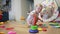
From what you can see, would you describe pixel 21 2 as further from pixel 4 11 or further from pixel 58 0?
pixel 58 0

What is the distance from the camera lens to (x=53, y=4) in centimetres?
137

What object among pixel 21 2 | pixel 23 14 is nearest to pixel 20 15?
pixel 23 14

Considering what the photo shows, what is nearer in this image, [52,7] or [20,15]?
[52,7]

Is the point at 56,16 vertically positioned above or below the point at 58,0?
below

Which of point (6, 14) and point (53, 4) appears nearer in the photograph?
point (53, 4)

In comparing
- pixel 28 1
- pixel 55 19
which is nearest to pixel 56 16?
pixel 55 19

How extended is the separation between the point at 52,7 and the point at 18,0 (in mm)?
491

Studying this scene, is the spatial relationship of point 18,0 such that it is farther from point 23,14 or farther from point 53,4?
point 53,4

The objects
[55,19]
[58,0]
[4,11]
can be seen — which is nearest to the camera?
[55,19]

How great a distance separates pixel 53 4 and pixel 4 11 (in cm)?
57

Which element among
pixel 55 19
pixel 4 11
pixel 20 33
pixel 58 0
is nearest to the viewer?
pixel 20 33

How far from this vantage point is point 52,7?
1323 mm

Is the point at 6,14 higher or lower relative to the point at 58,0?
lower

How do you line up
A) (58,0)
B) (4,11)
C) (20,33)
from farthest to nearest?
(4,11), (58,0), (20,33)
